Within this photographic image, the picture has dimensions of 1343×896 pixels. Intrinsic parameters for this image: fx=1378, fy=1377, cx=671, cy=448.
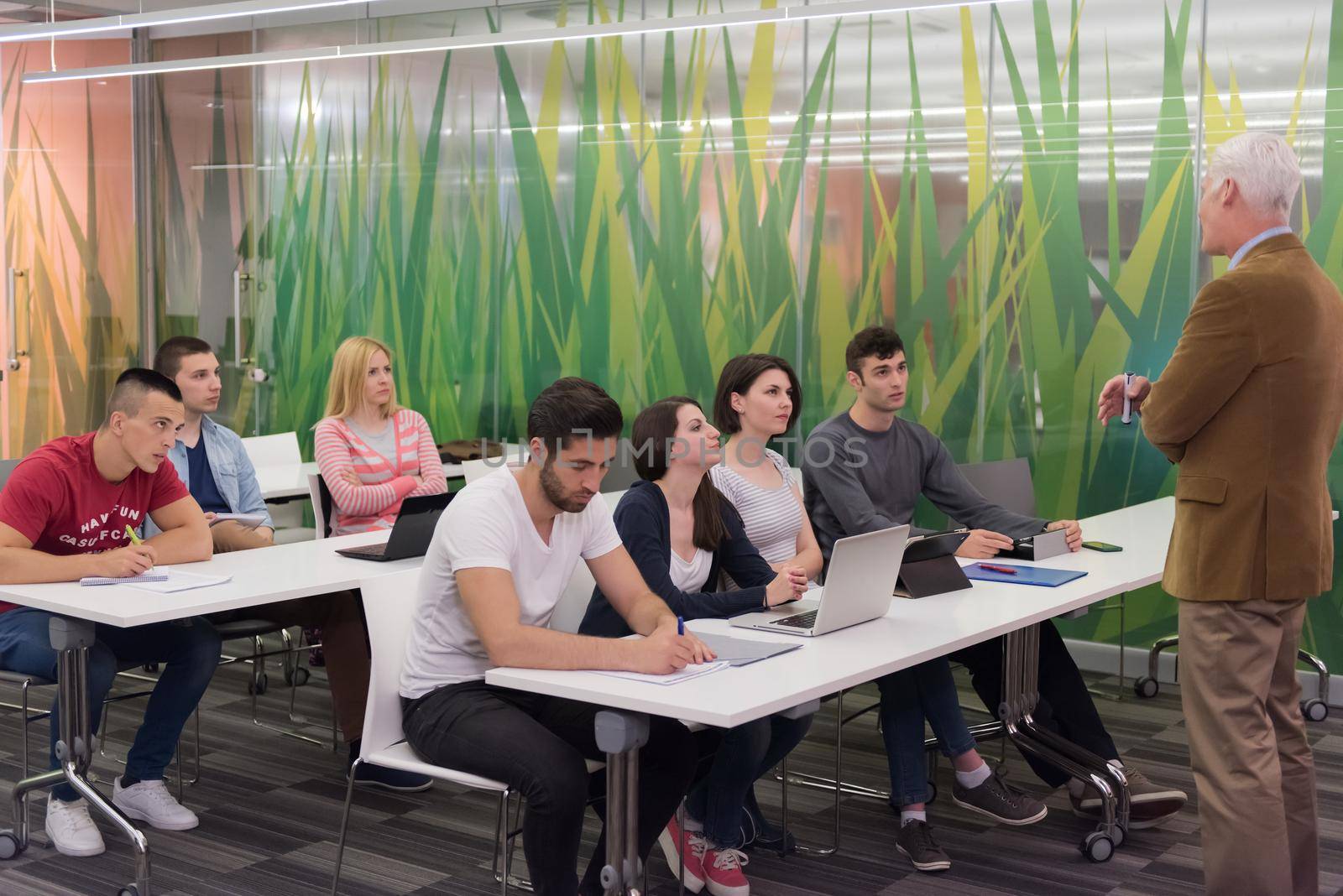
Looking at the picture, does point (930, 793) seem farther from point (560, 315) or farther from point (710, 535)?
point (560, 315)

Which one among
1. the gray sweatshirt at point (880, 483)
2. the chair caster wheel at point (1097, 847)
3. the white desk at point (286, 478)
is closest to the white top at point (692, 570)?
the gray sweatshirt at point (880, 483)

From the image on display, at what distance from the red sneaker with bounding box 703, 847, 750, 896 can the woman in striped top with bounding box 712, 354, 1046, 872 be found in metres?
0.37

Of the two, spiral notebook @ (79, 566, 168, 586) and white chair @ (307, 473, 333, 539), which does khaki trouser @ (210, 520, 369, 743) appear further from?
white chair @ (307, 473, 333, 539)

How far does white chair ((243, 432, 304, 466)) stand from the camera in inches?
246

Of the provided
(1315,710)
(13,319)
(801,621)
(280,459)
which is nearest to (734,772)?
(801,621)

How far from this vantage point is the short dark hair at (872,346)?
4.30 meters

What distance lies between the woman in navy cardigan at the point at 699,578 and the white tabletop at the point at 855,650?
0.19 meters

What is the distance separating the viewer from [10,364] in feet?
27.0

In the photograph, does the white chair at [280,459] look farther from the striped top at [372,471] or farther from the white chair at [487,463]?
the striped top at [372,471]

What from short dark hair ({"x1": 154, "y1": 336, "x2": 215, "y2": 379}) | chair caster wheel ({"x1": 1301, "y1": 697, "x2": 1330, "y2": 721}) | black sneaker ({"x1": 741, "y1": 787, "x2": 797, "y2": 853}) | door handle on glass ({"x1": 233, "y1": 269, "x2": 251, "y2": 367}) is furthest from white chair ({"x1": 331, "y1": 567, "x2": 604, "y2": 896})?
door handle on glass ({"x1": 233, "y1": 269, "x2": 251, "y2": 367})

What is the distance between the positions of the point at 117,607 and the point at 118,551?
36 cm

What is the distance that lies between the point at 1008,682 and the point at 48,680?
2.62m

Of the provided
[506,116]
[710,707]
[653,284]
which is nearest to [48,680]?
[710,707]

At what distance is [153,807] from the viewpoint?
3.83 m
